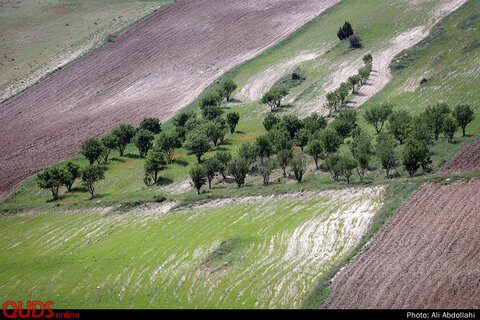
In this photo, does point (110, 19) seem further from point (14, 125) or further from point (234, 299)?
point (234, 299)

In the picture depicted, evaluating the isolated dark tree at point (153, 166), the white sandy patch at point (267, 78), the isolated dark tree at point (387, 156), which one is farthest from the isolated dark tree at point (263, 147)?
the white sandy patch at point (267, 78)

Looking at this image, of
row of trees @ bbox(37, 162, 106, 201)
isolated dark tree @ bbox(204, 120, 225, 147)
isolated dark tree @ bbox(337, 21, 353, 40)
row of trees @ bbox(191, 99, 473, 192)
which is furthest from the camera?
isolated dark tree @ bbox(337, 21, 353, 40)

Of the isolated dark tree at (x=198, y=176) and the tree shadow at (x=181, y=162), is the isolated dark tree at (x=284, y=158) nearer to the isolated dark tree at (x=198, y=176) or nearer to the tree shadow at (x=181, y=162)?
the isolated dark tree at (x=198, y=176)

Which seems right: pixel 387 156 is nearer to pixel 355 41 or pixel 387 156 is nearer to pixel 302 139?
pixel 302 139

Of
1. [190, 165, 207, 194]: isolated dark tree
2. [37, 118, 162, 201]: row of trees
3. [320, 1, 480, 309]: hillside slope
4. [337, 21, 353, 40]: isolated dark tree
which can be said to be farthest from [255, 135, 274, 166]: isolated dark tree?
[337, 21, 353, 40]: isolated dark tree

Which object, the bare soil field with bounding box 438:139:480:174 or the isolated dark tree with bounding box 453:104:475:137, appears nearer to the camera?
the bare soil field with bounding box 438:139:480:174

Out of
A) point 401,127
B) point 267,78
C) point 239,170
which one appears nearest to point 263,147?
point 239,170

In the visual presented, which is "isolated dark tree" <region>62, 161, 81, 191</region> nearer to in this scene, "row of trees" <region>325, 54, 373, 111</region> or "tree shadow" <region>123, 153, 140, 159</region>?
"tree shadow" <region>123, 153, 140, 159</region>
